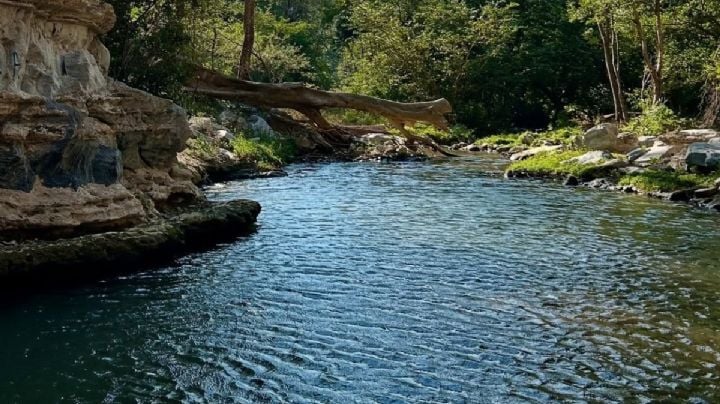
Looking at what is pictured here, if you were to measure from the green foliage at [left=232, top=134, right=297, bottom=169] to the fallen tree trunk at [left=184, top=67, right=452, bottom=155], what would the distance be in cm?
178

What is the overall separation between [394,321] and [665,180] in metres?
17.7

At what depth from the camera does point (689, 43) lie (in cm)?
3984

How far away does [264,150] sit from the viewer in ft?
106

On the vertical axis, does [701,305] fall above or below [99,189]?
below

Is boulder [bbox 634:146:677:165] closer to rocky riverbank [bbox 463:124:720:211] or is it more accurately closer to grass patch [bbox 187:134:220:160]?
rocky riverbank [bbox 463:124:720:211]

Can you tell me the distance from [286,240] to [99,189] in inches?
170

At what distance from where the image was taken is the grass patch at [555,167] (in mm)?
28894

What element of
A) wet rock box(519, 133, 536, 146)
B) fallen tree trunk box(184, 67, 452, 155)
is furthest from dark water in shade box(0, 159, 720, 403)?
wet rock box(519, 133, 536, 146)

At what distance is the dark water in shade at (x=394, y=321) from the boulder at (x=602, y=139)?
1543cm

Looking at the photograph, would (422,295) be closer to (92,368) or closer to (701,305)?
(701,305)

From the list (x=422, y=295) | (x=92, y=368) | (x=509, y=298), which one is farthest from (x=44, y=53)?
(x=509, y=298)

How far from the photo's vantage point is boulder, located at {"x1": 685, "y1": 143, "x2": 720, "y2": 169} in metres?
24.8

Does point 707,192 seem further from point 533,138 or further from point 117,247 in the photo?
point 533,138

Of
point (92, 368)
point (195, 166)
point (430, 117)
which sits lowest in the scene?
point (92, 368)
